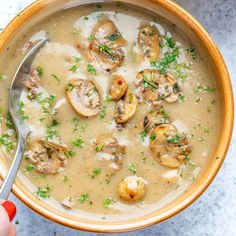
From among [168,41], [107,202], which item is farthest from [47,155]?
[168,41]

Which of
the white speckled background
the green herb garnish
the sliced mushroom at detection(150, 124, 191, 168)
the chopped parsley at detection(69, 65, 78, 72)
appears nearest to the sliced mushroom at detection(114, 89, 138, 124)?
the sliced mushroom at detection(150, 124, 191, 168)

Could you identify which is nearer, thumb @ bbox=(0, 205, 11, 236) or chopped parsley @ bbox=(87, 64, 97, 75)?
thumb @ bbox=(0, 205, 11, 236)

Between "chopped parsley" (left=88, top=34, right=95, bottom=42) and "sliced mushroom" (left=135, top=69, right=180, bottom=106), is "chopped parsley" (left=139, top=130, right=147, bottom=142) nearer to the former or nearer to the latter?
"sliced mushroom" (left=135, top=69, right=180, bottom=106)

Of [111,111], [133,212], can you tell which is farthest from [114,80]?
Answer: [133,212]

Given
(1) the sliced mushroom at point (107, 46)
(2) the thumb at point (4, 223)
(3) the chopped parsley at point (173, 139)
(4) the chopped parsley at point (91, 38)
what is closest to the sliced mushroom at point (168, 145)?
(3) the chopped parsley at point (173, 139)

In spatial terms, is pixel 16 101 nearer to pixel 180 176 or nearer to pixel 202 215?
pixel 180 176

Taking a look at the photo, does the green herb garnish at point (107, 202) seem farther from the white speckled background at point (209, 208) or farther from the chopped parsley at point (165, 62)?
the chopped parsley at point (165, 62)

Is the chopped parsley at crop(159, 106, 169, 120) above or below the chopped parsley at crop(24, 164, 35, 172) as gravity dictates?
above
